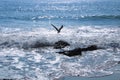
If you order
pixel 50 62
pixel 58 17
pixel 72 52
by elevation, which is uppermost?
pixel 50 62

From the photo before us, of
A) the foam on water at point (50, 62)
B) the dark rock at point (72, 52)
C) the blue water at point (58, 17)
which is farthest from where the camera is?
the blue water at point (58, 17)

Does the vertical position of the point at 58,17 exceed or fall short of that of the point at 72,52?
it falls short

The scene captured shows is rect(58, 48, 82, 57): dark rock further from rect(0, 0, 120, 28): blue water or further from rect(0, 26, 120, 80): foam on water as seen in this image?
rect(0, 0, 120, 28): blue water

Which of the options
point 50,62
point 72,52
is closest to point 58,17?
point 72,52

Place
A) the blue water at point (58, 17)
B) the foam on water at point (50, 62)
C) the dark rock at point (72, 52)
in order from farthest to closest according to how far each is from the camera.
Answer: the blue water at point (58, 17) < the dark rock at point (72, 52) < the foam on water at point (50, 62)

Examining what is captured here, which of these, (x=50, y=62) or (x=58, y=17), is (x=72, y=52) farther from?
(x=58, y=17)

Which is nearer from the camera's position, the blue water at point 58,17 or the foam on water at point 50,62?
the foam on water at point 50,62

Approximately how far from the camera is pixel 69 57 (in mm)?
18156

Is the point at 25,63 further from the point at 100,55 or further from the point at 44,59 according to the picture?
the point at 100,55

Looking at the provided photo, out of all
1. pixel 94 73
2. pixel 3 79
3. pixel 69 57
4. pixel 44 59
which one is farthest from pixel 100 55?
pixel 3 79

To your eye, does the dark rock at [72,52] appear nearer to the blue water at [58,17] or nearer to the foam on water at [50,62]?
the foam on water at [50,62]

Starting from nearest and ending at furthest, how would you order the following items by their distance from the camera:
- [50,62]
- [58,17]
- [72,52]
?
[50,62] < [72,52] < [58,17]

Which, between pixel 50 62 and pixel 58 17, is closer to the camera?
pixel 50 62

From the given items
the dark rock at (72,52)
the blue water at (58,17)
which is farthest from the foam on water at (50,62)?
the blue water at (58,17)
